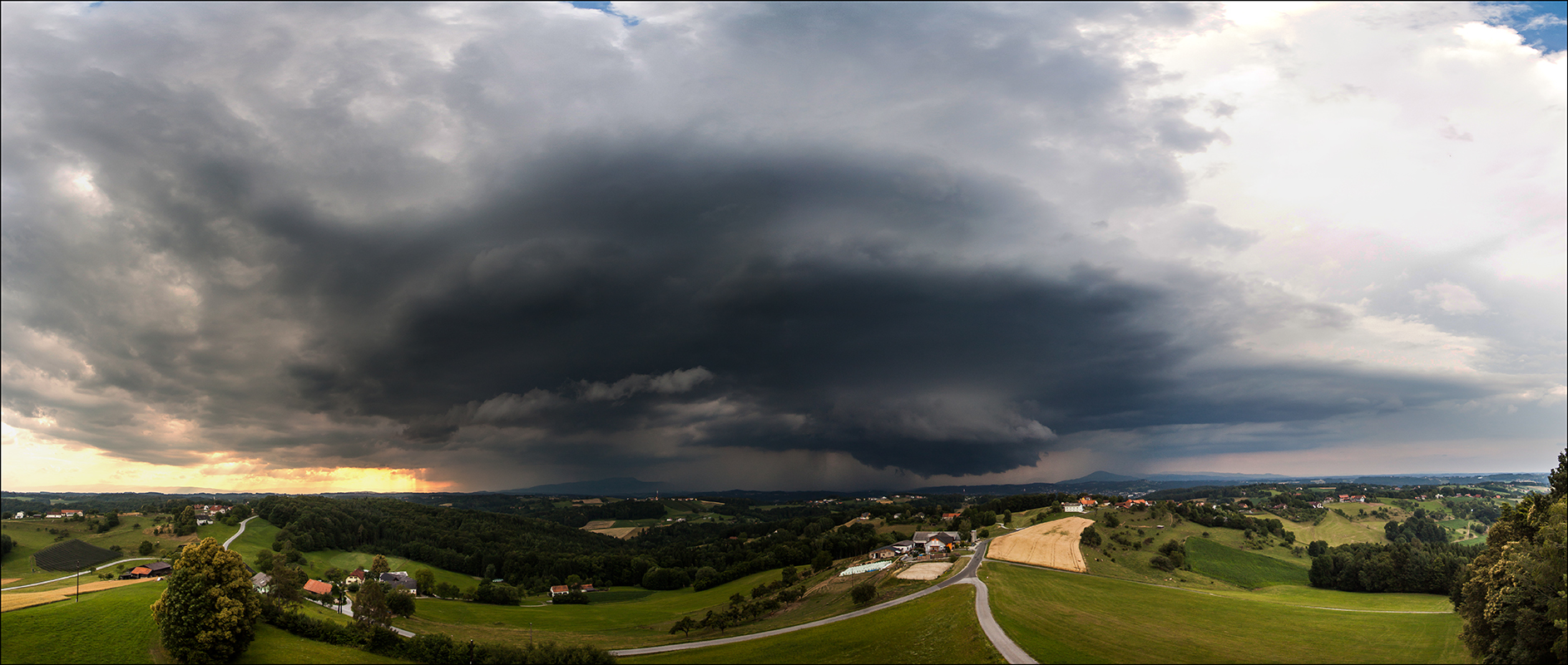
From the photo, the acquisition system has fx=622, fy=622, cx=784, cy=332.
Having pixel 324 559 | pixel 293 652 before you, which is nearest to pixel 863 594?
pixel 293 652

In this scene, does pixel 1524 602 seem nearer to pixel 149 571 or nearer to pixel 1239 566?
pixel 1239 566

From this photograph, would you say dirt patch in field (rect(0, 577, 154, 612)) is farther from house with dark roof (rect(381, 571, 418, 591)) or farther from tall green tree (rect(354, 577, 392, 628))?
house with dark roof (rect(381, 571, 418, 591))

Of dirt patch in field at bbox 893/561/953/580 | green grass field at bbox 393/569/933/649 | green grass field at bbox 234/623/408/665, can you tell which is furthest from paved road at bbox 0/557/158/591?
dirt patch in field at bbox 893/561/953/580

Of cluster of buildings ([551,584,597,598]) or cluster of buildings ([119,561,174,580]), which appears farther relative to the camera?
cluster of buildings ([551,584,597,598])

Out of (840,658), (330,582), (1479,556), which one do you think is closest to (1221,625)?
(1479,556)

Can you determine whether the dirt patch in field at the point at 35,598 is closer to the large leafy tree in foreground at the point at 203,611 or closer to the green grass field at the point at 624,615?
the large leafy tree in foreground at the point at 203,611

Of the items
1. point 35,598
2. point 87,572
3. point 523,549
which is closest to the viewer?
point 35,598
